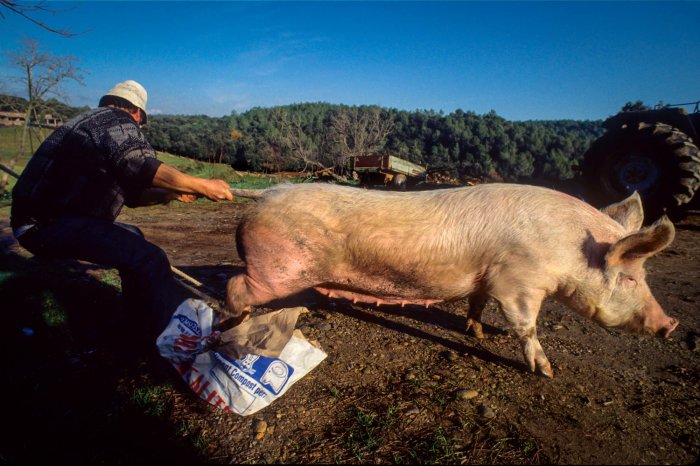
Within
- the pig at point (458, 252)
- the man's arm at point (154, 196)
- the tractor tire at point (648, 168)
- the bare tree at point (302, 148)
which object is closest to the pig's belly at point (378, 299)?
the pig at point (458, 252)

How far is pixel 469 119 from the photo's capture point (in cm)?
5525

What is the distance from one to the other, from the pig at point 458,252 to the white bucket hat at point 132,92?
1.37 meters

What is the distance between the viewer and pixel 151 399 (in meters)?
2.47

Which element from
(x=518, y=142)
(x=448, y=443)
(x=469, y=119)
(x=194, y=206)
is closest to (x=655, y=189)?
(x=448, y=443)

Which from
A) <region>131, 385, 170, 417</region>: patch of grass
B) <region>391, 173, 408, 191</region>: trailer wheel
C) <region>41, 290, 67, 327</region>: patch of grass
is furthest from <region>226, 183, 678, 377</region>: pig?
<region>391, 173, 408, 191</region>: trailer wheel

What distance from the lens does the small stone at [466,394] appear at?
2.62m

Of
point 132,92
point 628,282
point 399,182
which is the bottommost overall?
point 399,182

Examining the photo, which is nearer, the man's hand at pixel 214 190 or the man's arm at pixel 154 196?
the man's hand at pixel 214 190

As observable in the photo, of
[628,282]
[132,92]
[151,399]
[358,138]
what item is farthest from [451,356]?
[358,138]

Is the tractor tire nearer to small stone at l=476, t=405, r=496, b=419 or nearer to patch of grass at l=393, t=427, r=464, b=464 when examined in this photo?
small stone at l=476, t=405, r=496, b=419

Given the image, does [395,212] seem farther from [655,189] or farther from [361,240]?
[655,189]

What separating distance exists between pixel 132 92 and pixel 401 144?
4649cm

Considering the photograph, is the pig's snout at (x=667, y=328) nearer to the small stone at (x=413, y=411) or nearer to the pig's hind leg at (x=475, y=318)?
the pig's hind leg at (x=475, y=318)

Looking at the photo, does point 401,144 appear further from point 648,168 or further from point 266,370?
point 266,370
